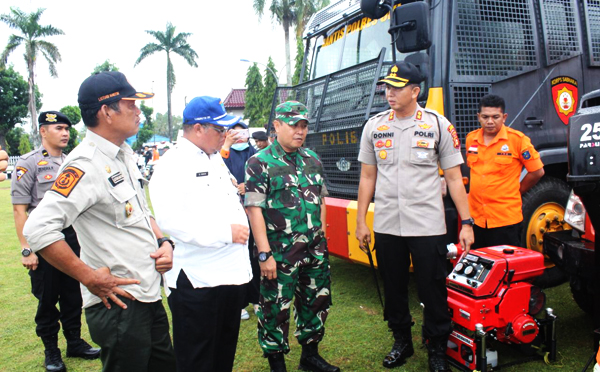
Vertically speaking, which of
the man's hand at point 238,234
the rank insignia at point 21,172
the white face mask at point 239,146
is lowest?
the man's hand at point 238,234

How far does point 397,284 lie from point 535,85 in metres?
2.27

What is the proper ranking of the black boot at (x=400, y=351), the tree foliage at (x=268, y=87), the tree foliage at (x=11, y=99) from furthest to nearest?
the tree foliage at (x=11, y=99) → the tree foliage at (x=268, y=87) → the black boot at (x=400, y=351)

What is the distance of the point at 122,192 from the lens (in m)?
2.00

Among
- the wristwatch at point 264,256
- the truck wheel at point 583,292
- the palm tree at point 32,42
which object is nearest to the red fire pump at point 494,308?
the truck wheel at point 583,292

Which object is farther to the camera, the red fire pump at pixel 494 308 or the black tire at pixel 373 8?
the black tire at pixel 373 8

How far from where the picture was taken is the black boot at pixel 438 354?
3027 mm

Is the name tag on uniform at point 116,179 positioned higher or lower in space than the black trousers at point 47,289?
higher

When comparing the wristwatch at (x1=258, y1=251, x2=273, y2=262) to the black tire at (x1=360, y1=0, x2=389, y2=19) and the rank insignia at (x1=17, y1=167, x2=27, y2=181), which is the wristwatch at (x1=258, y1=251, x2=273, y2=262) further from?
the black tire at (x1=360, y1=0, x2=389, y2=19)

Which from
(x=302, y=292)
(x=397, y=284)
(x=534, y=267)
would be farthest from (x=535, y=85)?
(x=302, y=292)

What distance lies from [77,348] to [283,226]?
1990mm

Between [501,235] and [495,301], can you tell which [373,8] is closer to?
[501,235]

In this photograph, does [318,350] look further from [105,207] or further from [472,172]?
[105,207]

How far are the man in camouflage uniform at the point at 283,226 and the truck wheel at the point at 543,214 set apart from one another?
2040 mm

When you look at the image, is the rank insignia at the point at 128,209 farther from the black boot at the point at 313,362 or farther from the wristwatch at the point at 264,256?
the black boot at the point at 313,362
